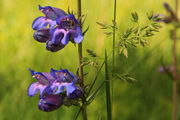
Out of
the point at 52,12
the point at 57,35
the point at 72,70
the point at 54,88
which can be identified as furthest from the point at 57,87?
the point at 72,70

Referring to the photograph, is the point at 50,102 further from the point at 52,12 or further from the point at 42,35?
the point at 52,12

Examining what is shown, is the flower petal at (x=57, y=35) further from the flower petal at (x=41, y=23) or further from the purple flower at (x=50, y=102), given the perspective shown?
the purple flower at (x=50, y=102)

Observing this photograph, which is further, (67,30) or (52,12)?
(52,12)

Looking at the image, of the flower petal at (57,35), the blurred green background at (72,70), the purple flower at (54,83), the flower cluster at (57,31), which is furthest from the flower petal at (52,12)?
the blurred green background at (72,70)

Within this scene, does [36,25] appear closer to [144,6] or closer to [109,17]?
[109,17]

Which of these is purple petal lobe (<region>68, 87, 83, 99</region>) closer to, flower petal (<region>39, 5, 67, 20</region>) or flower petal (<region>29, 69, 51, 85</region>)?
flower petal (<region>29, 69, 51, 85</region>)

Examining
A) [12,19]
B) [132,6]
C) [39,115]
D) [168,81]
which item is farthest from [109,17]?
[39,115]
